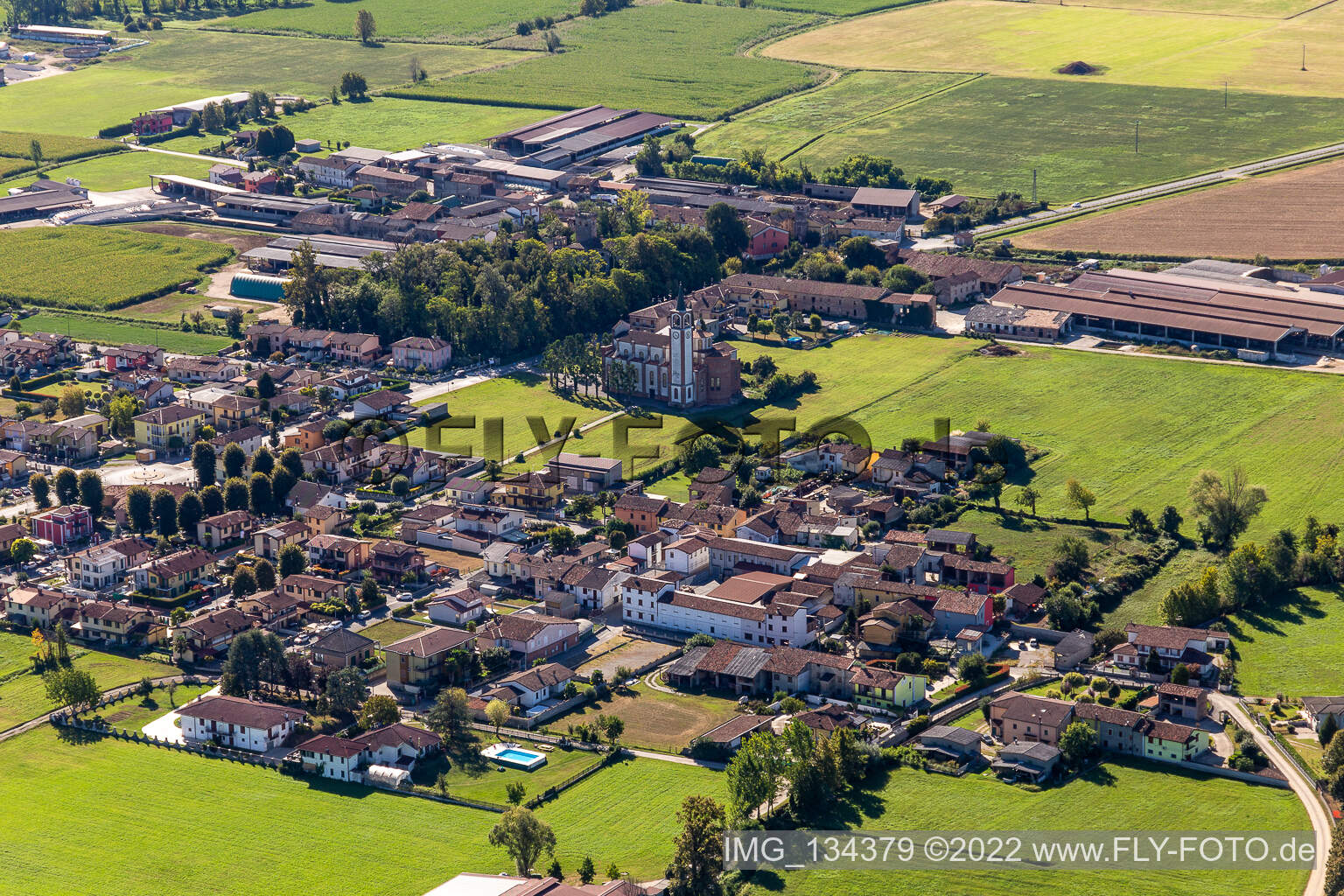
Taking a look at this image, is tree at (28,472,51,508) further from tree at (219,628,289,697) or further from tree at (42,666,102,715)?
tree at (219,628,289,697)

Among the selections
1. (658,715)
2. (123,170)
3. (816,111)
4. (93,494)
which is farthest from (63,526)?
(816,111)

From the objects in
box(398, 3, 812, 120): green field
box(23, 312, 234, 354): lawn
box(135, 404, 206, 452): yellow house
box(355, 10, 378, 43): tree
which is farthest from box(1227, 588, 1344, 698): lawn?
box(355, 10, 378, 43): tree

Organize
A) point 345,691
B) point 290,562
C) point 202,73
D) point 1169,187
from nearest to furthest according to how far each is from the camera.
Answer: point 345,691 → point 290,562 → point 1169,187 → point 202,73

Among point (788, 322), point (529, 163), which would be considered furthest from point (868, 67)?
point (788, 322)

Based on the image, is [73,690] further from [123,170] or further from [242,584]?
[123,170]

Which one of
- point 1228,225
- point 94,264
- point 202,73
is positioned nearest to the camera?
point 94,264

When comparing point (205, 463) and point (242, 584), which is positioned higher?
point (205, 463)

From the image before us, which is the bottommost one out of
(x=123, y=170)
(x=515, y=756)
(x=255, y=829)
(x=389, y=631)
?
(x=515, y=756)
